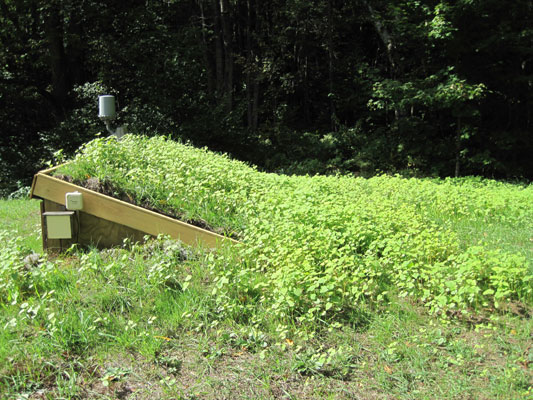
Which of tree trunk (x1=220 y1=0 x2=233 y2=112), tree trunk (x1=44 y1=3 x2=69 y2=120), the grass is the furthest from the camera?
tree trunk (x1=220 y1=0 x2=233 y2=112)

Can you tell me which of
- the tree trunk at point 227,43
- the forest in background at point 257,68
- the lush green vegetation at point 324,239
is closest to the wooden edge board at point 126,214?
the lush green vegetation at point 324,239

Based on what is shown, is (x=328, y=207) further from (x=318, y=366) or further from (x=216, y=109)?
(x=216, y=109)

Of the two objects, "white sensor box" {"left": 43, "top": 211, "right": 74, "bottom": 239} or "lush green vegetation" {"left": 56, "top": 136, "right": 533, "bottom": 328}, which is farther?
"white sensor box" {"left": 43, "top": 211, "right": 74, "bottom": 239}

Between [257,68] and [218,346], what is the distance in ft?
42.6

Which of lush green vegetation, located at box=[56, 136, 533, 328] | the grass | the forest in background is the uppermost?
the forest in background

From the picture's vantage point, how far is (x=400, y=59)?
12.2m

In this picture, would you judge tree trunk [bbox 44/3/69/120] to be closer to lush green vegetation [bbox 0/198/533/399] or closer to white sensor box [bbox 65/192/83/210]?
white sensor box [bbox 65/192/83/210]

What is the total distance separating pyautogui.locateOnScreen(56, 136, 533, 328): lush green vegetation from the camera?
3.08 metres

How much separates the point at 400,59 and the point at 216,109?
17.2 ft

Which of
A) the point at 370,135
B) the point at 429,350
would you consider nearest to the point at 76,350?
the point at 429,350

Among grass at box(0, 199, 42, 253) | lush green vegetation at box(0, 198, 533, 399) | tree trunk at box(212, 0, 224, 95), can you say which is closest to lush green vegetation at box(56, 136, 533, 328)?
lush green vegetation at box(0, 198, 533, 399)

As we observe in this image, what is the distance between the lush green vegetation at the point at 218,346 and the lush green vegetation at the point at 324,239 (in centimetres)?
11

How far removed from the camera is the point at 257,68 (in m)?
14.7

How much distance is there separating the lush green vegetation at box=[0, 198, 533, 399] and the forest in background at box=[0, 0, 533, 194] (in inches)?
307
